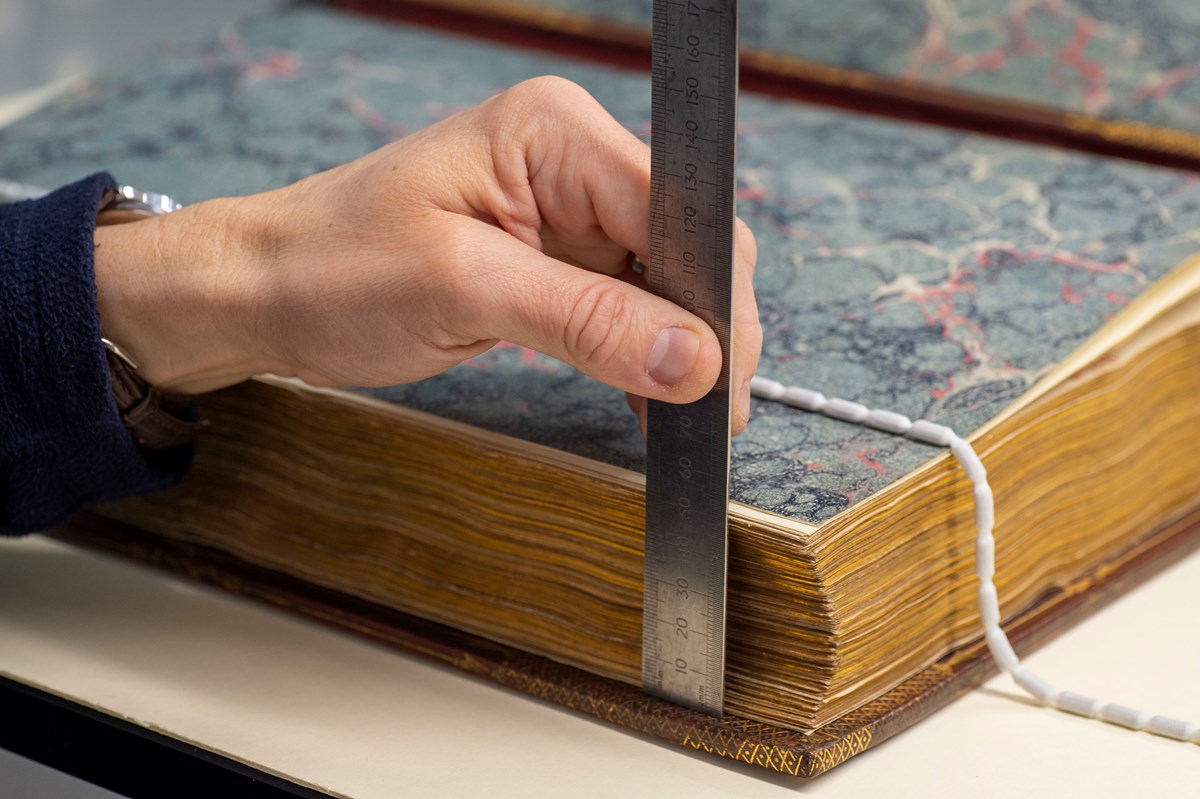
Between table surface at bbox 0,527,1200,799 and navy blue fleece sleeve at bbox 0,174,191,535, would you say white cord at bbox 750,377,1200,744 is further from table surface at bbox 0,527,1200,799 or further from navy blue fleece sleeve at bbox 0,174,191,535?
navy blue fleece sleeve at bbox 0,174,191,535

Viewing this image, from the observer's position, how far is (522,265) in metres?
0.82

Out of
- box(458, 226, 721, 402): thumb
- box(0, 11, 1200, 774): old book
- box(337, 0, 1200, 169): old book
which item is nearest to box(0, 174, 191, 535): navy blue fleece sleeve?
box(0, 11, 1200, 774): old book

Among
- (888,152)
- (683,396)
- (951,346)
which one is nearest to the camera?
(683,396)

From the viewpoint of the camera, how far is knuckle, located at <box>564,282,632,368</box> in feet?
2.65

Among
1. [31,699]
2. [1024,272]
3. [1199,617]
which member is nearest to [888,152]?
[1024,272]

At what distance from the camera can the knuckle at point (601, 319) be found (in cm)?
81

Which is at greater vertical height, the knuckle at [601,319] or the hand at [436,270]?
the hand at [436,270]

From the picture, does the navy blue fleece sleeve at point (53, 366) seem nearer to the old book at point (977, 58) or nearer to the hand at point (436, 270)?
the hand at point (436, 270)

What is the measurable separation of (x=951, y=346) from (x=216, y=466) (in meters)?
0.49

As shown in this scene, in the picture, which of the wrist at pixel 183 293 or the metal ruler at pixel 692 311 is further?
the wrist at pixel 183 293

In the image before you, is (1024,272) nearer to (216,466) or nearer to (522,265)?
(522,265)

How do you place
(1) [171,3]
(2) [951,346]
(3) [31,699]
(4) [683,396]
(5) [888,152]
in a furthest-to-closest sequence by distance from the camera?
(1) [171,3], (5) [888,152], (2) [951,346], (3) [31,699], (4) [683,396]

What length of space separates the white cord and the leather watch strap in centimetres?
37

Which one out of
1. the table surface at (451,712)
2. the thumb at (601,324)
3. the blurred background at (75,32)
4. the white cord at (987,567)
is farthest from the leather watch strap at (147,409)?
the blurred background at (75,32)
